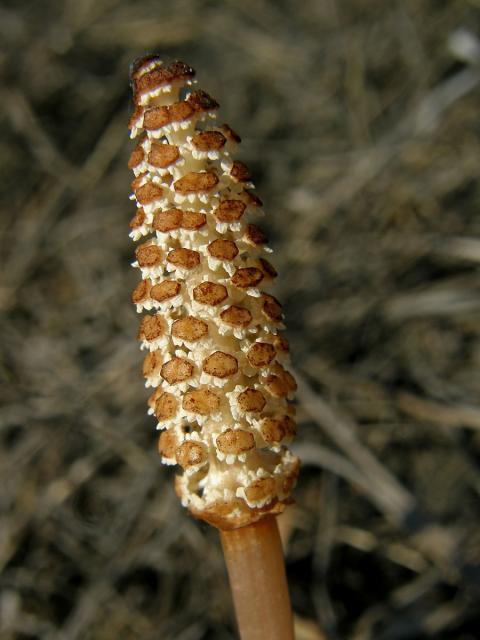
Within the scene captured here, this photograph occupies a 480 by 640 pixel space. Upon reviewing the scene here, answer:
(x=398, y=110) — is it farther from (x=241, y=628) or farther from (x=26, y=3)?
(x=241, y=628)

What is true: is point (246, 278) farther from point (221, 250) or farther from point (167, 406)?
point (167, 406)

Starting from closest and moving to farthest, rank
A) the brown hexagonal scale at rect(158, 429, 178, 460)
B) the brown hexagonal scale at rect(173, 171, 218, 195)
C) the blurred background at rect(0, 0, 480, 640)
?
the brown hexagonal scale at rect(173, 171, 218, 195), the brown hexagonal scale at rect(158, 429, 178, 460), the blurred background at rect(0, 0, 480, 640)

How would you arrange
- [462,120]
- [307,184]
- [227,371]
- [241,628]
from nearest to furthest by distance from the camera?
[227,371] < [241,628] < [462,120] < [307,184]

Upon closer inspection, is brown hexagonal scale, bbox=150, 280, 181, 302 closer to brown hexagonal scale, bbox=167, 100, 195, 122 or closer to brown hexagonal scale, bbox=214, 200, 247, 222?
brown hexagonal scale, bbox=214, 200, 247, 222

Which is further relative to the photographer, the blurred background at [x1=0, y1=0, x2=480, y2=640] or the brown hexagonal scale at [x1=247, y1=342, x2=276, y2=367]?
the blurred background at [x1=0, y1=0, x2=480, y2=640]

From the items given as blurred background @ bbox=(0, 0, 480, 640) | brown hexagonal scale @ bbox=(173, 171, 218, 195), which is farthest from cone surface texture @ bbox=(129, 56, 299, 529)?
blurred background @ bbox=(0, 0, 480, 640)

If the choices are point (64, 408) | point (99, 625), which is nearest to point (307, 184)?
point (64, 408)

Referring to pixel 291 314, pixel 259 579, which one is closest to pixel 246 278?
pixel 259 579
